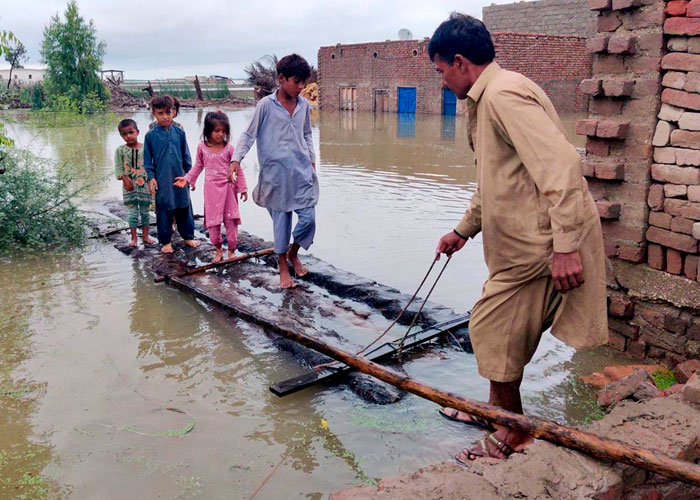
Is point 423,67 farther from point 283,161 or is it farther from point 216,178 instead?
point 283,161

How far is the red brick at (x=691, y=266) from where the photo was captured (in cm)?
413

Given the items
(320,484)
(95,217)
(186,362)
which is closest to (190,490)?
(320,484)

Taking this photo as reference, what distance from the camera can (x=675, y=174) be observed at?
4.14 m

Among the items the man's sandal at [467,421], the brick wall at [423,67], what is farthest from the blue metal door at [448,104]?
the man's sandal at [467,421]

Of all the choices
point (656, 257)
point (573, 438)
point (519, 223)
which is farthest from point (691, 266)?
point (573, 438)

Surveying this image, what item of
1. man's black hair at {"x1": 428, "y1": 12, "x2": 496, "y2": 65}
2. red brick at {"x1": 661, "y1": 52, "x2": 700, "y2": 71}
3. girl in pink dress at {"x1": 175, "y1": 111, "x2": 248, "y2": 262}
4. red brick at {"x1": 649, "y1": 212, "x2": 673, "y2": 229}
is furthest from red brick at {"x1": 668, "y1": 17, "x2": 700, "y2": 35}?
girl in pink dress at {"x1": 175, "y1": 111, "x2": 248, "y2": 262}

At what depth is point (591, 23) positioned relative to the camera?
2652cm

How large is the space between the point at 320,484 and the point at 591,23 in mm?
27658

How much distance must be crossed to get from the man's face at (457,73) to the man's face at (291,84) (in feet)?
8.13

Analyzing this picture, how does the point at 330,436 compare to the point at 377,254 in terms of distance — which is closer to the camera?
the point at 330,436

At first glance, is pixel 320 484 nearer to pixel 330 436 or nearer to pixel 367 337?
pixel 330 436

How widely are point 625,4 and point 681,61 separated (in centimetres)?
58

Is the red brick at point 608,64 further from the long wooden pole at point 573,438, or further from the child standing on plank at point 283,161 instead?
the long wooden pole at point 573,438

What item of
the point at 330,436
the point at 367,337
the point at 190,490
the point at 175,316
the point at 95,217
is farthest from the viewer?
the point at 95,217
